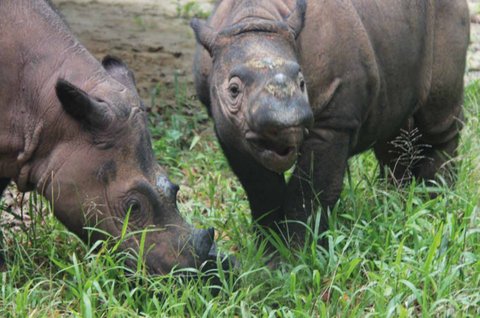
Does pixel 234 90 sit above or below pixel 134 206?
above

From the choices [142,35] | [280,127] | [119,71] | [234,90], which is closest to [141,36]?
[142,35]

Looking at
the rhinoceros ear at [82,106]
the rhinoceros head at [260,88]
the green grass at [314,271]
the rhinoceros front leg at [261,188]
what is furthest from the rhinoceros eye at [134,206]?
the rhinoceros front leg at [261,188]

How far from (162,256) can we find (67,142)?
889 mm

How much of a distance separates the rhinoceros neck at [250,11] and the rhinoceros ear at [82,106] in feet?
3.08

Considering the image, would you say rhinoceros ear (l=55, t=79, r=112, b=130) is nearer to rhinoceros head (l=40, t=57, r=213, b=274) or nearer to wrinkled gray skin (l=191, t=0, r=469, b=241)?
rhinoceros head (l=40, t=57, r=213, b=274)

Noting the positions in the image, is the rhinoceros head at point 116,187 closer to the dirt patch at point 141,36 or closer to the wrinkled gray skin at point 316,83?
the wrinkled gray skin at point 316,83

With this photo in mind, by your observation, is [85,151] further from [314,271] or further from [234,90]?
[314,271]

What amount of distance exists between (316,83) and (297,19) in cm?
42

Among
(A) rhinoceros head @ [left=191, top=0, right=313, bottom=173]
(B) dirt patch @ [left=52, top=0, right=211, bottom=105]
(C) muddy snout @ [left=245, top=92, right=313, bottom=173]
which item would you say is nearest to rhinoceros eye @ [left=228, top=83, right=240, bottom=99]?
(A) rhinoceros head @ [left=191, top=0, right=313, bottom=173]

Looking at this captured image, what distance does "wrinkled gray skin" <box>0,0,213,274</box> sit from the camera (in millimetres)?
6590

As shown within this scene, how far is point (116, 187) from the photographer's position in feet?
21.6

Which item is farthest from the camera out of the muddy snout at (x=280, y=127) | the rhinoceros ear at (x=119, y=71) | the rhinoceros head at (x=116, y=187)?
the rhinoceros ear at (x=119, y=71)

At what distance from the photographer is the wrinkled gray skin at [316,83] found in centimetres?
627

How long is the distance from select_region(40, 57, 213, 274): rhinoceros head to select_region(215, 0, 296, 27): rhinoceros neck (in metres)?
0.86
